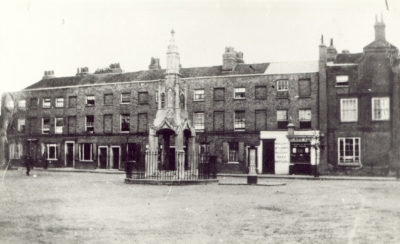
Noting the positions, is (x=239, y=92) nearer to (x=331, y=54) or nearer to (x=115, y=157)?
(x=331, y=54)

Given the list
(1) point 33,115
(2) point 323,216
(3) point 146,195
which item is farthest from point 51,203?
(1) point 33,115

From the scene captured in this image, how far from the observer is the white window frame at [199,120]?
43287 millimetres

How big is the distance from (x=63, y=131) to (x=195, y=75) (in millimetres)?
15747

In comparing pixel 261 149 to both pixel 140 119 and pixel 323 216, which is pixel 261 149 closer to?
pixel 140 119

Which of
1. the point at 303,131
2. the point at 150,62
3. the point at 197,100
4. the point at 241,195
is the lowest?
the point at 241,195

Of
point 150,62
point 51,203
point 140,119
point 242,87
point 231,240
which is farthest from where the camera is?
point 150,62

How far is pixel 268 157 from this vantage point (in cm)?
4016

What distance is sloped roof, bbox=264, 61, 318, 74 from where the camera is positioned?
39812 mm

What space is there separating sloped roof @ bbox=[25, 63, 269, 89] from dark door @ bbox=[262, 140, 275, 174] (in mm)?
6585

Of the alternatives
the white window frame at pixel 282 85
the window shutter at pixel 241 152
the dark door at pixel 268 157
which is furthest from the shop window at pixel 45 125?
the white window frame at pixel 282 85

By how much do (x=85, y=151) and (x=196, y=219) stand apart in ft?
125

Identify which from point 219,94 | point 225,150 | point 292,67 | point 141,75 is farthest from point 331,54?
point 141,75

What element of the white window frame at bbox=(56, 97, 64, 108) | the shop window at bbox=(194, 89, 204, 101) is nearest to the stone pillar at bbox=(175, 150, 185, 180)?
the shop window at bbox=(194, 89, 204, 101)

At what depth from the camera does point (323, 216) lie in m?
12.3
